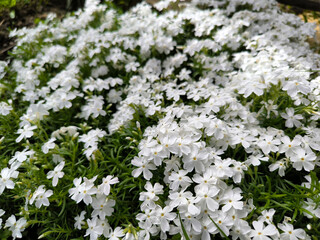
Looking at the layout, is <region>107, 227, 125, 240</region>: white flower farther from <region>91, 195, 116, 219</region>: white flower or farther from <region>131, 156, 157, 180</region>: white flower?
<region>131, 156, 157, 180</region>: white flower

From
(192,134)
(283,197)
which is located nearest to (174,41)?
(192,134)

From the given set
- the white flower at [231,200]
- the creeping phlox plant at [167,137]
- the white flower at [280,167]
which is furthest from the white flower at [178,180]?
the white flower at [280,167]

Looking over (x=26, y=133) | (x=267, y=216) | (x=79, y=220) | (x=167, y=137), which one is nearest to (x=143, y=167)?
(x=167, y=137)

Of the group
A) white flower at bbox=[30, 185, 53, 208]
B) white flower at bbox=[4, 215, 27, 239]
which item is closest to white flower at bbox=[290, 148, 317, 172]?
white flower at bbox=[30, 185, 53, 208]

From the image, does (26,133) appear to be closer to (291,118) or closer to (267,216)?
(267,216)

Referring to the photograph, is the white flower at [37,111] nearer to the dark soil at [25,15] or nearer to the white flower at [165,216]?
the white flower at [165,216]

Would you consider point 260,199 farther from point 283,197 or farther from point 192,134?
point 192,134
